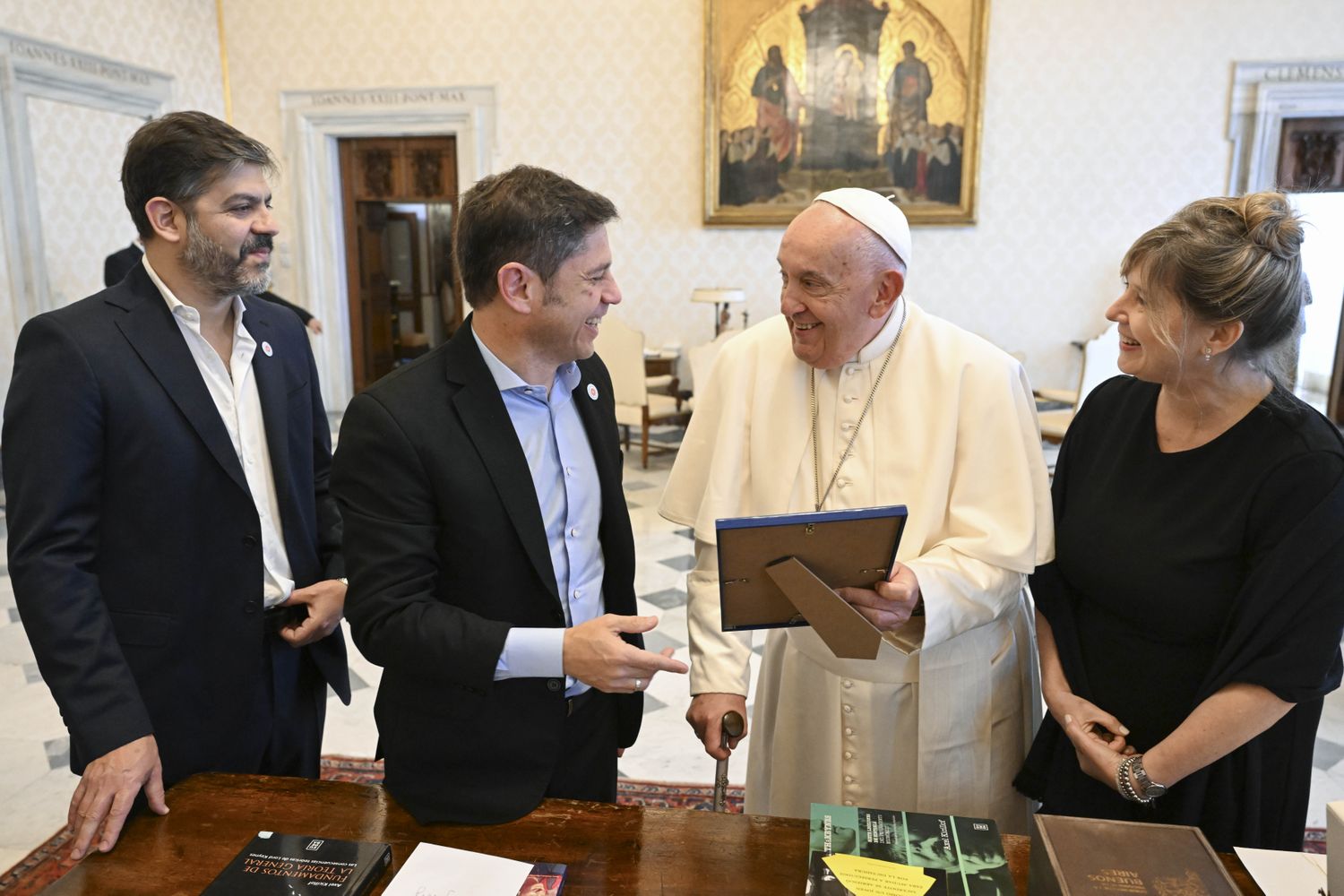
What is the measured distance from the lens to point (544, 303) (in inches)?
64.3

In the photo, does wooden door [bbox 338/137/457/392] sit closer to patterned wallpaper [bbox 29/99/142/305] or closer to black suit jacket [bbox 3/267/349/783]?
patterned wallpaper [bbox 29/99/142/305]

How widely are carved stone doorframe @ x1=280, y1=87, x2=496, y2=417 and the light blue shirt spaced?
28.8 ft

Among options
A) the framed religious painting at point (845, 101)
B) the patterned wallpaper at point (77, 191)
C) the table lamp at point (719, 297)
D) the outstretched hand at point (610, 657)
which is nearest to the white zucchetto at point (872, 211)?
the outstretched hand at point (610, 657)

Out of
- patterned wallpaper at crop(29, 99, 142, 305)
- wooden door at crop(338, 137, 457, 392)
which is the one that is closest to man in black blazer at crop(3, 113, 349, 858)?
patterned wallpaper at crop(29, 99, 142, 305)

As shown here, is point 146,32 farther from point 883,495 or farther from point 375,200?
point 883,495

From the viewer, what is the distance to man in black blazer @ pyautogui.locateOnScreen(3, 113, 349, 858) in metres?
1.64

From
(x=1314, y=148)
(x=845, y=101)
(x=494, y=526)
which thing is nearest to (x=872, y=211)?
(x=494, y=526)

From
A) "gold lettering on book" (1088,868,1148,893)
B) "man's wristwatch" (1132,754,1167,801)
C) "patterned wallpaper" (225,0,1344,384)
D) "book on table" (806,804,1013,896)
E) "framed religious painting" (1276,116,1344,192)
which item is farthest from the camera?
"patterned wallpaper" (225,0,1344,384)

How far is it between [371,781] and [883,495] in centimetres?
196

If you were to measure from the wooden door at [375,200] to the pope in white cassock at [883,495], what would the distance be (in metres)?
9.09

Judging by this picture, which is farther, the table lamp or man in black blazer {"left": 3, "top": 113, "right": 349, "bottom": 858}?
the table lamp

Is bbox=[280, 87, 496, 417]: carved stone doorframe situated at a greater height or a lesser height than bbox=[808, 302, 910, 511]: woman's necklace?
greater

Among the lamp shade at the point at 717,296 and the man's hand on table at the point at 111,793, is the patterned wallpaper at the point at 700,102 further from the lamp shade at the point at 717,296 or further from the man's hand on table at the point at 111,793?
the man's hand on table at the point at 111,793

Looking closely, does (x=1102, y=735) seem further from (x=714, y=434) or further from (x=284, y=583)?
(x=284, y=583)
